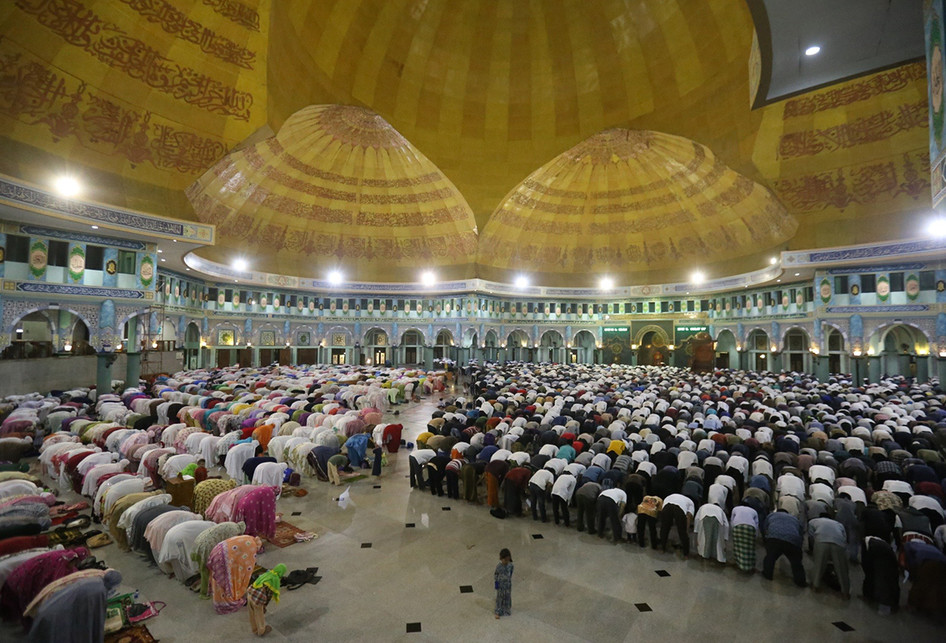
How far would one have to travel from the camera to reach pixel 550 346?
42000 millimetres

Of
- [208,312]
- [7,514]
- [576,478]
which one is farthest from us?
[208,312]

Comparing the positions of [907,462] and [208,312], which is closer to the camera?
[907,462]

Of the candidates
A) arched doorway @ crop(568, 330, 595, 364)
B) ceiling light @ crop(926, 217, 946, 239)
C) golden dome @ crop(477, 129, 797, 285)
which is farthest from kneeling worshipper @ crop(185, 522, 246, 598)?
arched doorway @ crop(568, 330, 595, 364)

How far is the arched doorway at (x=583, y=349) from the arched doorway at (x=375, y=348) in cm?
1756

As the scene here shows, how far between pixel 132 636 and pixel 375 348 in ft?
114

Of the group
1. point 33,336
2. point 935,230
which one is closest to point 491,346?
point 935,230

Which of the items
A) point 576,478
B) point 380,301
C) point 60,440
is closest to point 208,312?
point 380,301

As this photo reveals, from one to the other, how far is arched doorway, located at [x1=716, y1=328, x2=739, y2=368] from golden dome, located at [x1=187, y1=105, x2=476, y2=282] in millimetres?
21378

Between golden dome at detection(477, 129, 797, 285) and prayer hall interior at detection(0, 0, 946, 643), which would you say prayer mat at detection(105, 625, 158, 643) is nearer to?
prayer hall interior at detection(0, 0, 946, 643)

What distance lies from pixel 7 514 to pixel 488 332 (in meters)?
32.9

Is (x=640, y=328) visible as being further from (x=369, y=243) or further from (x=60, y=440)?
(x=60, y=440)

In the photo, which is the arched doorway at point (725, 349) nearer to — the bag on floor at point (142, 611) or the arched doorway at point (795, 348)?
the arched doorway at point (795, 348)

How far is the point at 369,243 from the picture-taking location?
120 ft

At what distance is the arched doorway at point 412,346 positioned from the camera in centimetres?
3999
